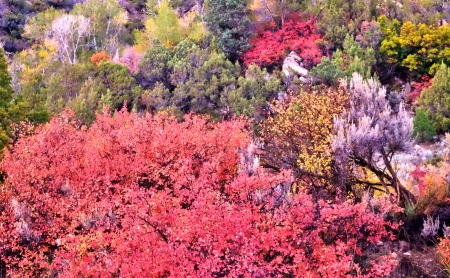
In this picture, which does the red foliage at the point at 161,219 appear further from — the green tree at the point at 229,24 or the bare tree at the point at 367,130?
the green tree at the point at 229,24

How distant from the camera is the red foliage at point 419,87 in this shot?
3556 cm

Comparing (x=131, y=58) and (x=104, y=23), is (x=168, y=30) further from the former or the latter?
(x=104, y=23)

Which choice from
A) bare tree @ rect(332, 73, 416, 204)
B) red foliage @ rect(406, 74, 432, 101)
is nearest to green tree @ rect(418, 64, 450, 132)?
red foliage @ rect(406, 74, 432, 101)

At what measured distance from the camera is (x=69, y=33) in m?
50.8

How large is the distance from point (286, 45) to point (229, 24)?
229 inches

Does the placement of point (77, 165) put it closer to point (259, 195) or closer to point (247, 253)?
point (259, 195)

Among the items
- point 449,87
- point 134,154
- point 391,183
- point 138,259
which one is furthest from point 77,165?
point 449,87

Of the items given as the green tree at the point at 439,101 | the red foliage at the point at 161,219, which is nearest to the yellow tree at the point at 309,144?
the red foliage at the point at 161,219

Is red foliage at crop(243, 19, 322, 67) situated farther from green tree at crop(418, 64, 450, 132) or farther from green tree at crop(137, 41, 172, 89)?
green tree at crop(418, 64, 450, 132)

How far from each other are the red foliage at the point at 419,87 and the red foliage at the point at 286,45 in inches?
335

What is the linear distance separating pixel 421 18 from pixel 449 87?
34.1ft

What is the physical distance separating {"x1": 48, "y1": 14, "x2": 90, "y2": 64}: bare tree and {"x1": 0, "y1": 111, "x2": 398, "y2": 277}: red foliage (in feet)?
111

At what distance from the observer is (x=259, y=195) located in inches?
566

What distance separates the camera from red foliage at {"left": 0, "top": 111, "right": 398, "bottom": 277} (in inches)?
490
